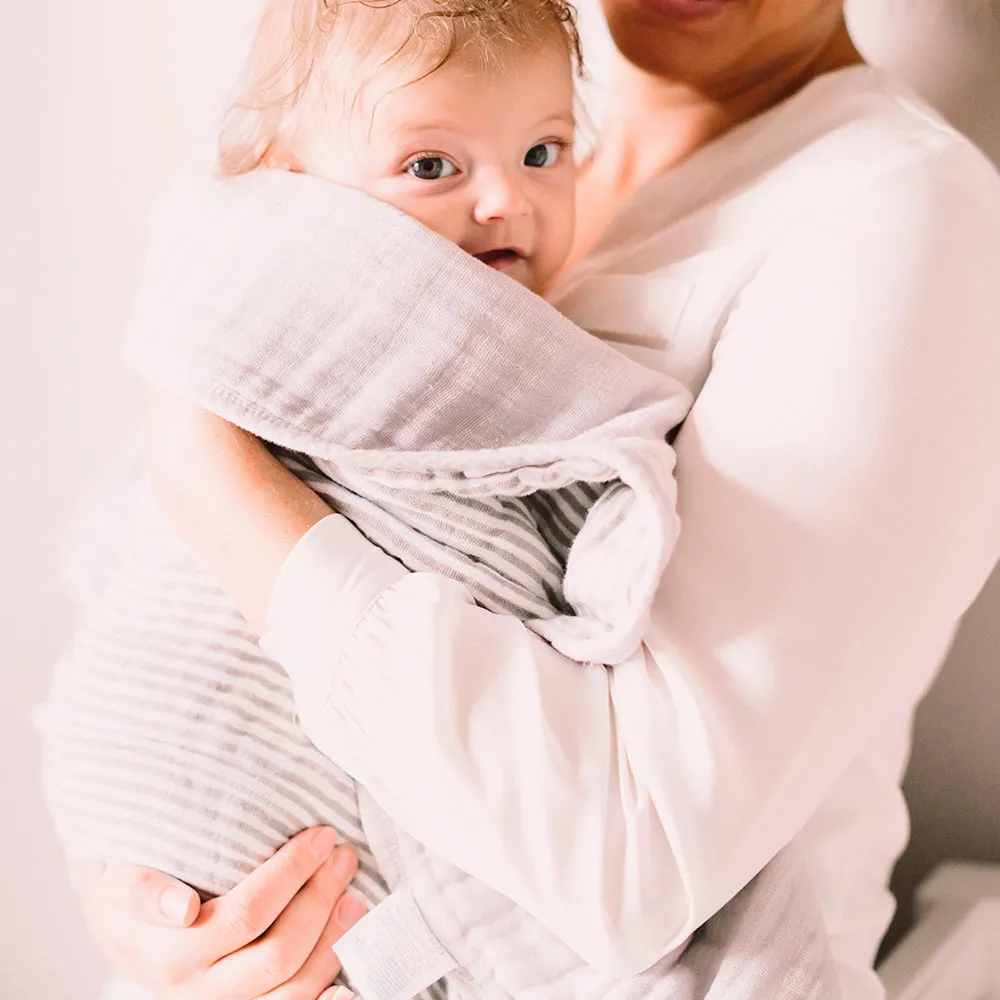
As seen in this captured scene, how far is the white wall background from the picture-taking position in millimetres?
1296

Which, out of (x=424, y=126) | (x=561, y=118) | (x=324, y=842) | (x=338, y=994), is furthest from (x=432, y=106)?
(x=338, y=994)

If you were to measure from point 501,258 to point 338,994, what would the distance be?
0.57 meters

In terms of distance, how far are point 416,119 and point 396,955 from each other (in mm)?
598

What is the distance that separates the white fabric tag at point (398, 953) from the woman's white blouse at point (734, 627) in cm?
11

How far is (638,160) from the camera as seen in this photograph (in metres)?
1.08

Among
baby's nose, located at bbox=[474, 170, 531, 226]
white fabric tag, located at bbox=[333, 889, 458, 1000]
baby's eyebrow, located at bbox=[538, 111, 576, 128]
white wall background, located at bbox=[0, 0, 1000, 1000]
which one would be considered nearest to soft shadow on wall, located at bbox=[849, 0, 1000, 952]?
white wall background, located at bbox=[0, 0, 1000, 1000]

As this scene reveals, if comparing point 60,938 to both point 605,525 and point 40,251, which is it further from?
point 605,525

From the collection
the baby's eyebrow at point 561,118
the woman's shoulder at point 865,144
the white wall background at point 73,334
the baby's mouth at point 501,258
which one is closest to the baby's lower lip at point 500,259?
the baby's mouth at point 501,258

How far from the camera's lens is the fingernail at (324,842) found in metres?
0.74

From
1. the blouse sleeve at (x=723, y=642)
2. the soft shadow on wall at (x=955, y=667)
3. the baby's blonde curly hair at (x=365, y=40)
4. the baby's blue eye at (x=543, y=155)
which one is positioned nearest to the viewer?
the blouse sleeve at (x=723, y=642)

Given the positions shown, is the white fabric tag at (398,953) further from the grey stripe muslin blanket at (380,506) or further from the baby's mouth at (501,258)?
the baby's mouth at (501,258)

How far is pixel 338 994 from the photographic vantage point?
0.75m

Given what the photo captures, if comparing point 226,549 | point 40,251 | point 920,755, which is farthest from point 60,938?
point 920,755

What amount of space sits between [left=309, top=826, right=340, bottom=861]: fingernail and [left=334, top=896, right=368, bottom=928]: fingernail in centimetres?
4
